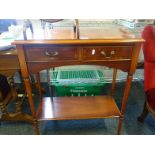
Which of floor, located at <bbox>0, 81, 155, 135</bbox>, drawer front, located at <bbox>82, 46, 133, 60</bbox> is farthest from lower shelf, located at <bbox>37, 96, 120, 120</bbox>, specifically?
drawer front, located at <bbox>82, 46, 133, 60</bbox>

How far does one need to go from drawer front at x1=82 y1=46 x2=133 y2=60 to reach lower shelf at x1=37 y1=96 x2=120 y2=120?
493 millimetres

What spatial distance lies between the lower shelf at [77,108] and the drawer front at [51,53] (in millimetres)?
500

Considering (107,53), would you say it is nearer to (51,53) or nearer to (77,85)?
(51,53)

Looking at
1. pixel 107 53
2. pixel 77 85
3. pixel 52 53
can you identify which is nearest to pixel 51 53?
pixel 52 53

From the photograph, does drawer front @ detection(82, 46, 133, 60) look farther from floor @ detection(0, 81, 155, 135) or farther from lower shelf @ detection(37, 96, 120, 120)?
floor @ detection(0, 81, 155, 135)

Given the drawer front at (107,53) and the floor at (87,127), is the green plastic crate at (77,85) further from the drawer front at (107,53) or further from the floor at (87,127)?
the drawer front at (107,53)

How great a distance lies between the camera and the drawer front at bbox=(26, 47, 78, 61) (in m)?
0.85

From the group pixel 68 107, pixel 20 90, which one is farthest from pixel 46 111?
pixel 20 90

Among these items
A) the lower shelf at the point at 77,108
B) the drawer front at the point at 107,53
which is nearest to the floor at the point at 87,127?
the lower shelf at the point at 77,108

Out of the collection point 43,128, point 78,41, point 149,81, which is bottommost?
point 43,128

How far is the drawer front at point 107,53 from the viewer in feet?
2.85
